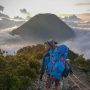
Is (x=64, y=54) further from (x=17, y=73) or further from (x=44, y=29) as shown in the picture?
(x=44, y=29)

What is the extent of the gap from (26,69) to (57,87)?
570cm

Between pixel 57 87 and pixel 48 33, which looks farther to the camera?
pixel 48 33

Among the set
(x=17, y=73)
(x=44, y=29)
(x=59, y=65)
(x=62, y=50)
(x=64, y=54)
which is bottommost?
(x=17, y=73)

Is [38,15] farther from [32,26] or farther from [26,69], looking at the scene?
[26,69]

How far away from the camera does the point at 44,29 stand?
11525 cm

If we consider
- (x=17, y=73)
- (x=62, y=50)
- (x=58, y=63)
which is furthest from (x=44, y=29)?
(x=62, y=50)

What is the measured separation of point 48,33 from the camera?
374 feet

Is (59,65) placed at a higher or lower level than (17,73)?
higher

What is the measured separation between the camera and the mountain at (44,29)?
108 meters

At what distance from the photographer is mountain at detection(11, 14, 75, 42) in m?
108

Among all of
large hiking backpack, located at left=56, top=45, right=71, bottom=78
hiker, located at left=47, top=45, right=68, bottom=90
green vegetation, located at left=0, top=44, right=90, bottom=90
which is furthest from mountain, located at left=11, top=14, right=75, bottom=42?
large hiking backpack, located at left=56, top=45, right=71, bottom=78

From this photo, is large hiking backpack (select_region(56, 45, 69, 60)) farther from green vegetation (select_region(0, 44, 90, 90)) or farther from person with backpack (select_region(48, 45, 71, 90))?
green vegetation (select_region(0, 44, 90, 90))

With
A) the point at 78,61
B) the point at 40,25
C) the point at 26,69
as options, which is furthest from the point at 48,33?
the point at 26,69

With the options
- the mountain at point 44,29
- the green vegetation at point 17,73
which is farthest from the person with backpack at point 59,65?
the mountain at point 44,29
